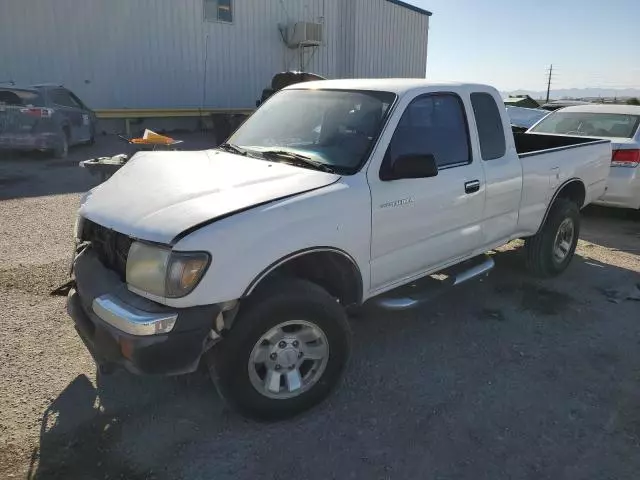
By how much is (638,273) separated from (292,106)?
4225mm

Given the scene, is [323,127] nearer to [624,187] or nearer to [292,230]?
[292,230]

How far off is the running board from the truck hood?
0.99 meters

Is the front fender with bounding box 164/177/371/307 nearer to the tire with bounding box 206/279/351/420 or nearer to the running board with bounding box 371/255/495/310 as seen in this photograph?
the tire with bounding box 206/279/351/420

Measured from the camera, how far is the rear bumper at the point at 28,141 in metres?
11.4

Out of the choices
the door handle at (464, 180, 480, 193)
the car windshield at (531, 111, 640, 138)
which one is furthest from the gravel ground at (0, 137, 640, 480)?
the car windshield at (531, 111, 640, 138)

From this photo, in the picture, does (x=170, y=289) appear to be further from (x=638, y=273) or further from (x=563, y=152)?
(x=638, y=273)

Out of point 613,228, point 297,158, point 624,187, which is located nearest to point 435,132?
point 297,158

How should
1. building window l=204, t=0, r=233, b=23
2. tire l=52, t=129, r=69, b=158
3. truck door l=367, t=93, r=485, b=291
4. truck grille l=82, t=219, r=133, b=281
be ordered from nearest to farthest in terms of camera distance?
truck grille l=82, t=219, r=133, b=281 < truck door l=367, t=93, r=485, b=291 < tire l=52, t=129, r=69, b=158 < building window l=204, t=0, r=233, b=23

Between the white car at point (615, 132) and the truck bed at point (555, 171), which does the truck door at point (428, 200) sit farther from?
the white car at point (615, 132)

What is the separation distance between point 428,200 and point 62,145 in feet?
36.5

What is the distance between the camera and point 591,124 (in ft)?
27.0

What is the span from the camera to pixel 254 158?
3.80 m

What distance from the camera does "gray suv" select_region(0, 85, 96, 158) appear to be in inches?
444

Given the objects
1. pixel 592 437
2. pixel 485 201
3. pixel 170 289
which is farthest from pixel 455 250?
pixel 170 289
